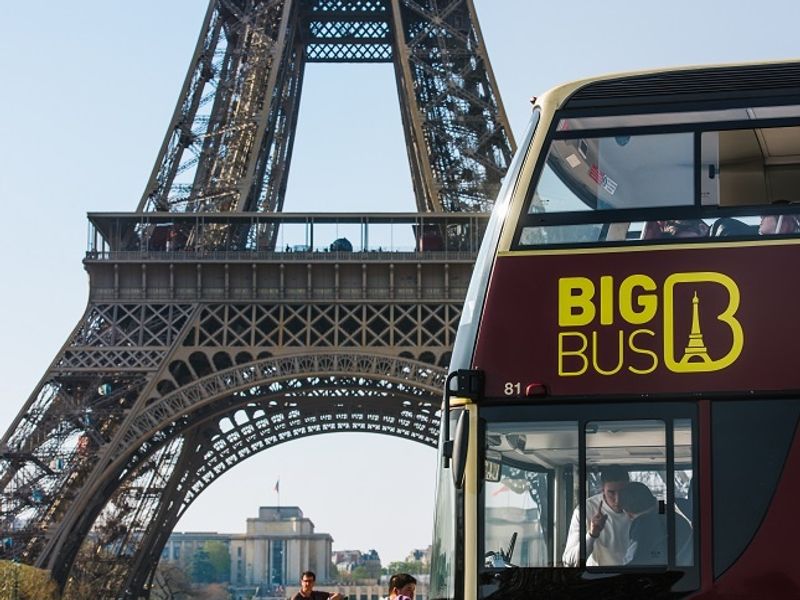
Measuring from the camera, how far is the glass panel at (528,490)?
10.0 metres

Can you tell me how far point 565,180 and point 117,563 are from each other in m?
43.8

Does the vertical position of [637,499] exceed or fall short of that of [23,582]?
it exceeds it

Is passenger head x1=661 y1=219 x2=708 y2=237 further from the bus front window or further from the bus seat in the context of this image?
the bus front window

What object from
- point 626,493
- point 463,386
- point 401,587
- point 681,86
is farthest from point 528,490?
point 681,86

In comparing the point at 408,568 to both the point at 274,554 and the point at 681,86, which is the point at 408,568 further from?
the point at 681,86

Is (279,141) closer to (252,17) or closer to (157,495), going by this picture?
(252,17)

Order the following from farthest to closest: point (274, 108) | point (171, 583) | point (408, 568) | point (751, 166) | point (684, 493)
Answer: point (408, 568) < point (171, 583) < point (274, 108) < point (751, 166) < point (684, 493)

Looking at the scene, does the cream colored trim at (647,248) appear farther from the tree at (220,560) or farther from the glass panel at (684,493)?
the tree at (220,560)

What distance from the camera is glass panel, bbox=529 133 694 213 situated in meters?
10.6

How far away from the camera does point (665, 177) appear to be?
10.6 metres

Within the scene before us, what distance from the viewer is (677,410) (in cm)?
998

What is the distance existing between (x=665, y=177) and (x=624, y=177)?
Result: 0.28 metres

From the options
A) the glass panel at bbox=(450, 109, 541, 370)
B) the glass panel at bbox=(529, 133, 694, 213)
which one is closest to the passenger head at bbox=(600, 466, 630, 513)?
the glass panel at bbox=(450, 109, 541, 370)

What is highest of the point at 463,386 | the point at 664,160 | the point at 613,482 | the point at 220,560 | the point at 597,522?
the point at 664,160
